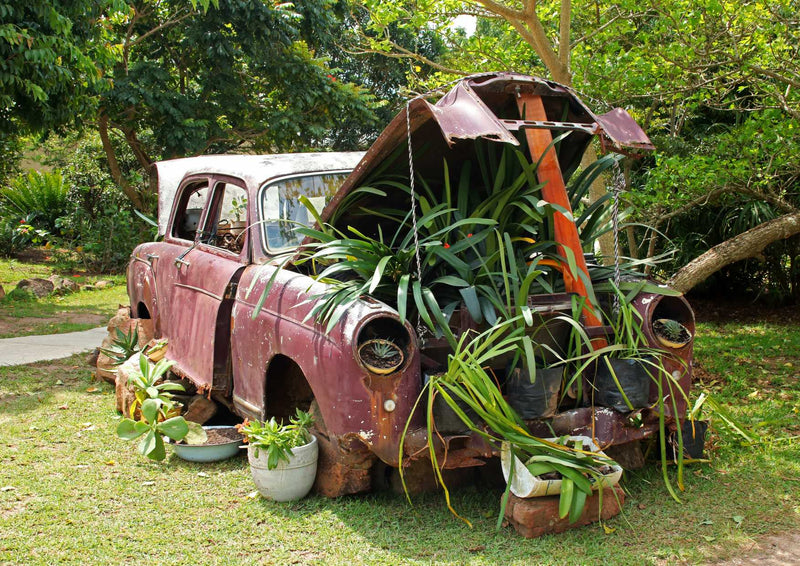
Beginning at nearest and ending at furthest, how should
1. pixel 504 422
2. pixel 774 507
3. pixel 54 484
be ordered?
pixel 504 422, pixel 774 507, pixel 54 484

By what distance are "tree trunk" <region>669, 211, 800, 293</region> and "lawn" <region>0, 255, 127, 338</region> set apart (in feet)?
24.0

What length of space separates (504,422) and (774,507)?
1.47 meters

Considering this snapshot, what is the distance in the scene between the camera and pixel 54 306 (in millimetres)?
11617

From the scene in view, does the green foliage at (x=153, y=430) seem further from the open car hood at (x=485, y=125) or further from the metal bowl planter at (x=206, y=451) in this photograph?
the open car hood at (x=485, y=125)

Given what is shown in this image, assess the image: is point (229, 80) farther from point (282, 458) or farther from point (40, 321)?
point (282, 458)

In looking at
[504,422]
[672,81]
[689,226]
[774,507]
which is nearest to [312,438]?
[504,422]

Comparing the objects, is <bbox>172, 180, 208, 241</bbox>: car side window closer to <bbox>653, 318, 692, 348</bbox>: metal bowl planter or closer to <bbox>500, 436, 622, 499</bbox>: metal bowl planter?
<bbox>500, 436, 622, 499</bbox>: metal bowl planter

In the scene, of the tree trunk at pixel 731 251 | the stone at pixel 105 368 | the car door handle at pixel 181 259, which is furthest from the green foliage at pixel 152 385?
the tree trunk at pixel 731 251

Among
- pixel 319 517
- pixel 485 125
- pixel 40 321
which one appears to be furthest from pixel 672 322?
pixel 40 321

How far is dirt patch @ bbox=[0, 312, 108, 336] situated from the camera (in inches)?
373

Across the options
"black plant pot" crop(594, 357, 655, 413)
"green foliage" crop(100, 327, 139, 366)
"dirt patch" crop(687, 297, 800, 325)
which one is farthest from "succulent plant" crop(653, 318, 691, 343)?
"dirt patch" crop(687, 297, 800, 325)

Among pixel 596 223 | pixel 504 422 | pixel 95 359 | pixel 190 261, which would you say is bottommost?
pixel 95 359

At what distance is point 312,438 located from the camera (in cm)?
393

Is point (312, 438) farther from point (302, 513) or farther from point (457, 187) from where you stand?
point (457, 187)
